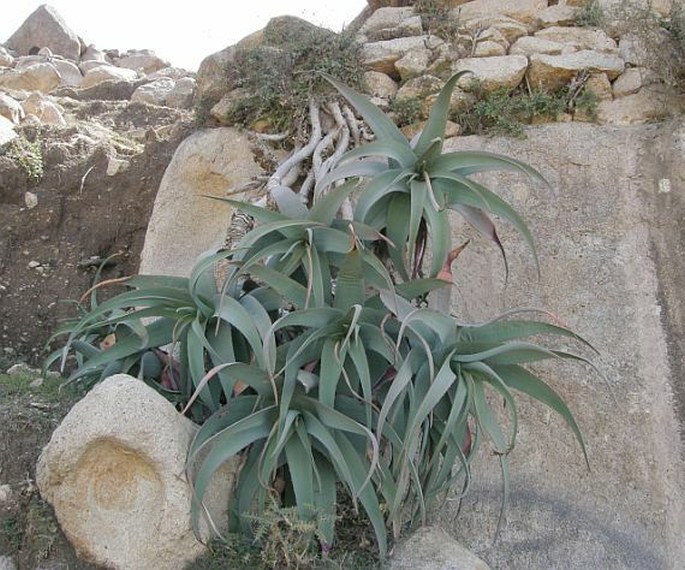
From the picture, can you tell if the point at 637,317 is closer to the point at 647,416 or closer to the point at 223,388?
the point at 647,416

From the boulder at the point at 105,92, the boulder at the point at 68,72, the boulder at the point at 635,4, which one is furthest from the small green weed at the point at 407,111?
the boulder at the point at 68,72

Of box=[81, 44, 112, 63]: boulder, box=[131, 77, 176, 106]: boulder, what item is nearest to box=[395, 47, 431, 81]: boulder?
box=[131, 77, 176, 106]: boulder

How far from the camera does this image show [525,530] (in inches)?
154

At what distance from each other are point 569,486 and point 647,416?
21.7 inches

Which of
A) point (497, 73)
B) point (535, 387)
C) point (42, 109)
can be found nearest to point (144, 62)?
Result: point (42, 109)

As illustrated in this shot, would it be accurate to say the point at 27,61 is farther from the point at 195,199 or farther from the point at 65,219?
the point at 195,199

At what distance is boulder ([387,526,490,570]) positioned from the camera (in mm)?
3205

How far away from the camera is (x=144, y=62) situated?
600 inches

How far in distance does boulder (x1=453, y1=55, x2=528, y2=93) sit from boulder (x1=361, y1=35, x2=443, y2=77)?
1.58ft

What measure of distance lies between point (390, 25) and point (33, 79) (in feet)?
23.6

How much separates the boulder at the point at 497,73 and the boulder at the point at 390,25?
2.49 ft

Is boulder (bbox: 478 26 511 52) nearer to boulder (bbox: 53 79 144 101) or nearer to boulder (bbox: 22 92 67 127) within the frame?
boulder (bbox: 22 92 67 127)

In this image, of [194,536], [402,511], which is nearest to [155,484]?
[194,536]

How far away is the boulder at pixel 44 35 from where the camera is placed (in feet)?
51.9
